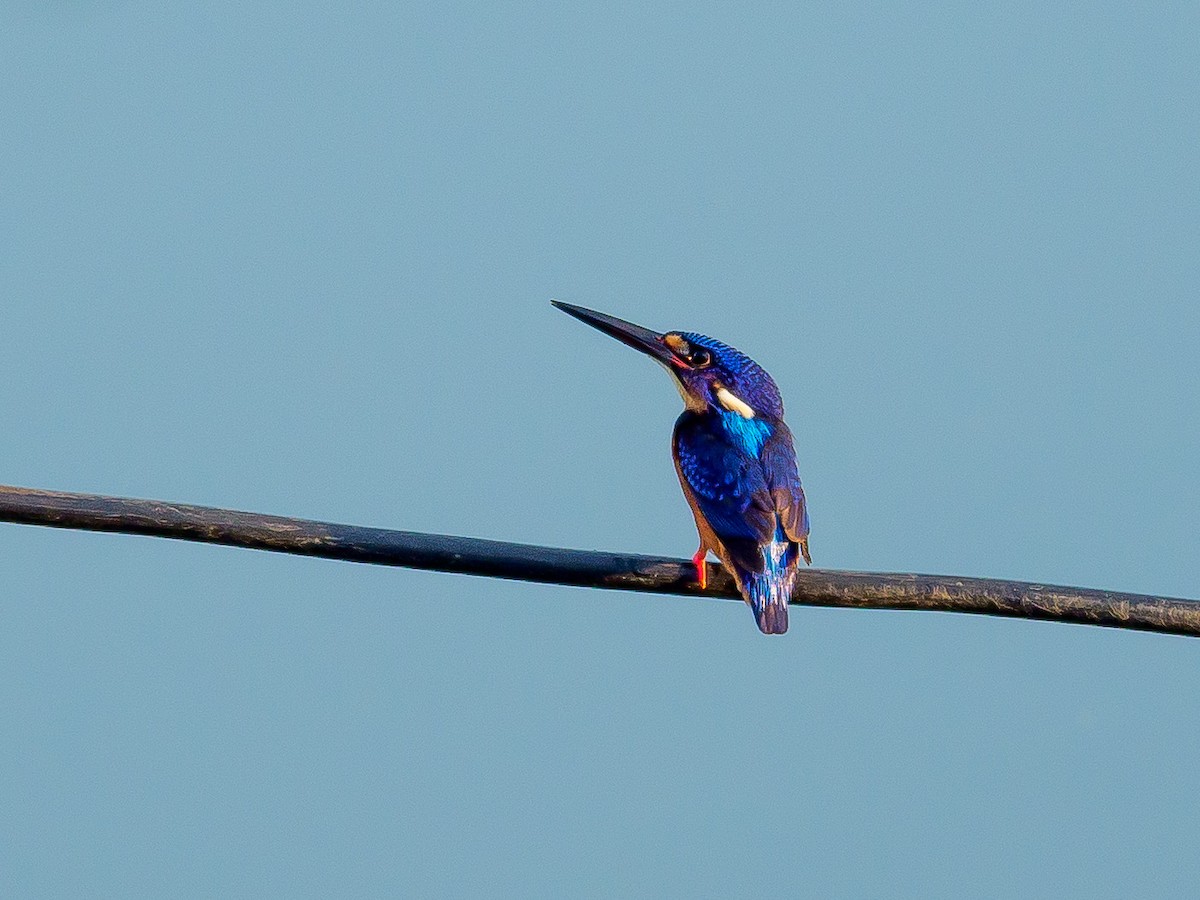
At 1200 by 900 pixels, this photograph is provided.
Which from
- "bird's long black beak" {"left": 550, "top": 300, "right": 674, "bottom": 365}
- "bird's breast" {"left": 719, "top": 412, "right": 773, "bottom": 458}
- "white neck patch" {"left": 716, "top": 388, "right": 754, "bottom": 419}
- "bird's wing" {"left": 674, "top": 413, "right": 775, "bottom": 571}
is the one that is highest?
"bird's long black beak" {"left": 550, "top": 300, "right": 674, "bottom": 365}

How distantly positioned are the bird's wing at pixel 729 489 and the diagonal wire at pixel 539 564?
0.37 meters

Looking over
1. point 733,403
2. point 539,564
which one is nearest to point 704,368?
point 733,403

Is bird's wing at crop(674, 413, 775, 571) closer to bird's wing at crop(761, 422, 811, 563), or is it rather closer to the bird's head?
bird's wing at crop(761, 422, 811, 563)

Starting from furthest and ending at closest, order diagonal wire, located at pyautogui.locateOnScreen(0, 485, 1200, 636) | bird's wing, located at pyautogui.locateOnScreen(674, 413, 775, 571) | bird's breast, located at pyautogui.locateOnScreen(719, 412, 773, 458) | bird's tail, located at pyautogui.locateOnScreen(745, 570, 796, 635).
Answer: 1. bird's breast, located at pyautogui.locateOnScreen(719, 412, 773, 458)
2. bird's wing, located at pyautogui.locateOnScreen(674, 413, 775, 571)
3. bird's tail, located at pyautogui.locateOnScreen(745, 570, 796, 635)
4. diagonal wire, located at pyautogui.locateOnScreen(0, 485, 1200, 636)

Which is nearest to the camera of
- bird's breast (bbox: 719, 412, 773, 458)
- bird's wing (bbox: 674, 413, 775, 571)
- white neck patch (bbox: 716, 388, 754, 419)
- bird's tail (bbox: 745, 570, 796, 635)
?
bird's tail (bbox: 745, 570, 796, 635)

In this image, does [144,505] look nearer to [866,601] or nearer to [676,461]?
[866,601]

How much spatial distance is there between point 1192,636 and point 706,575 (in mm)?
666

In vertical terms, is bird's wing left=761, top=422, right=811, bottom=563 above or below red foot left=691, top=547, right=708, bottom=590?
above

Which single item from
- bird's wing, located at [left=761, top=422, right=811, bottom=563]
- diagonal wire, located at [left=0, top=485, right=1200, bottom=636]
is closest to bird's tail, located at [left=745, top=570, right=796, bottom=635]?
bird's wing, located at [left=761, top=422, right=811, bottom=563]

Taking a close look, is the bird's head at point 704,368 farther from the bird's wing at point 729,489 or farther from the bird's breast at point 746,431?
the bird's wing at point 729,489

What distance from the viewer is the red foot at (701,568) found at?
202cm

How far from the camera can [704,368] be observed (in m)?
2.62

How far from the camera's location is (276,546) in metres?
1.58

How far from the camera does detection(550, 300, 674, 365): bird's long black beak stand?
2635 mm
